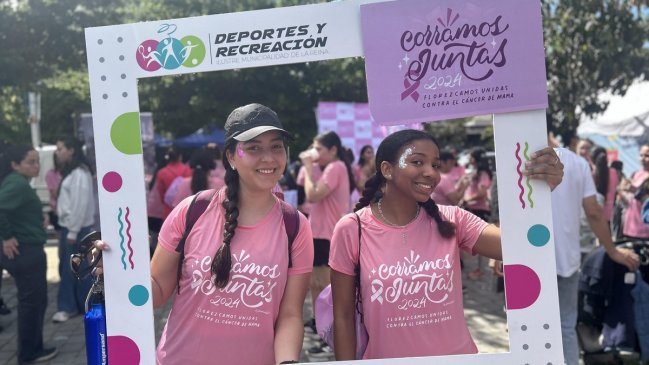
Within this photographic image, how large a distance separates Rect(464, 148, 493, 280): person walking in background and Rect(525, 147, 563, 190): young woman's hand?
633cm

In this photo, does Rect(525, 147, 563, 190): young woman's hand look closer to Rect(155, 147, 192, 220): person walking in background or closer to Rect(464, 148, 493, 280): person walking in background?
Rect(155, 147, 192, 220): person walking in background

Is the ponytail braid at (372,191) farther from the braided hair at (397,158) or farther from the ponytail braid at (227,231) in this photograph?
the ponytail braid at (227,231)

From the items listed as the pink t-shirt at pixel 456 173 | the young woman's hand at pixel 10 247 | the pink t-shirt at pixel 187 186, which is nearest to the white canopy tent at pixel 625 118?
the pink t-shirt at pixel 456 173

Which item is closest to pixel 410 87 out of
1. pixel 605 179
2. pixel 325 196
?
pixel 325 196

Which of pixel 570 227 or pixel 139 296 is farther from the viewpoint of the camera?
pixel 570 227

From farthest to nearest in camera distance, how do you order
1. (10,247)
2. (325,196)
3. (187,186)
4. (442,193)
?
(442,193) < (187,186) < (325,196) < (10,247)

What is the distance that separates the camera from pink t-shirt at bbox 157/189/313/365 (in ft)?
7.27

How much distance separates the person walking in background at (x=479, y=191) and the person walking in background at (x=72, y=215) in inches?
180

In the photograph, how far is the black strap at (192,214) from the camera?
2293 mm

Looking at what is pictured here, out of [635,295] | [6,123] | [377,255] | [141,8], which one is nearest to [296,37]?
[377,255]

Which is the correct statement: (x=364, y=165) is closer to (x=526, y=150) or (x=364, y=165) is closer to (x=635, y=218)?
(x=635, y=218)

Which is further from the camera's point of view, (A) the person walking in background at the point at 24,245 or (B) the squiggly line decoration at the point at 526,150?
(A) the person walking in background at the point at 24,245

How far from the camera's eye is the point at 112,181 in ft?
7.00

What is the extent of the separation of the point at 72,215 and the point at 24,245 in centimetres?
114
